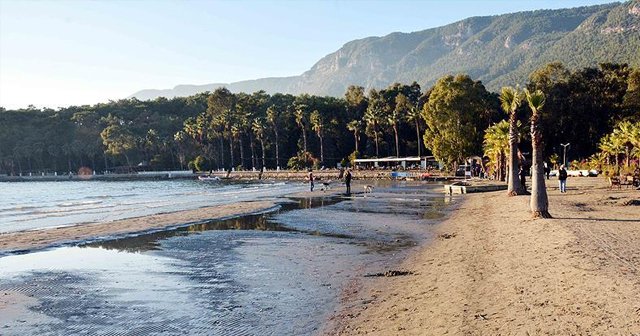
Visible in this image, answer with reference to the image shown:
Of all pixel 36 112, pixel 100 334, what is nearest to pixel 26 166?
pixel 36 112

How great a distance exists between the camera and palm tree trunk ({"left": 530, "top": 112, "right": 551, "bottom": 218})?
18078 mm

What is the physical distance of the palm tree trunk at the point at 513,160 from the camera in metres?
27.1

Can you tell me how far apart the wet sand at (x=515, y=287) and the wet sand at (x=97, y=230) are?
1335 centimetres

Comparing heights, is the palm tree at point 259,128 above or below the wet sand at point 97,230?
above

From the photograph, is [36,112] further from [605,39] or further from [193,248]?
[605,39]

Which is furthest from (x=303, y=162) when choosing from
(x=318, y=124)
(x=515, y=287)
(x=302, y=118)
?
(x=515, y=287)

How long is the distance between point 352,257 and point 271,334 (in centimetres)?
691

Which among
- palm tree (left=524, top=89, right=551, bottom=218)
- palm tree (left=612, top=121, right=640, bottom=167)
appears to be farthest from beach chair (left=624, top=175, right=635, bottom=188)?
palm tree (left=524, top=89, right=551, bottom=218)

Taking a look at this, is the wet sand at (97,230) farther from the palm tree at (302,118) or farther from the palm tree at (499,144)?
the palm tree at (302,118)

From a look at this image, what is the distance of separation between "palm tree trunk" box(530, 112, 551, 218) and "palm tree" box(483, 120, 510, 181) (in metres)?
24.0

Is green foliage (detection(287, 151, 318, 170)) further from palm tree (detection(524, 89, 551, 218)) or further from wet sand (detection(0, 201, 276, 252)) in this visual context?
palm tree (detection(524, 89, 551, 218))

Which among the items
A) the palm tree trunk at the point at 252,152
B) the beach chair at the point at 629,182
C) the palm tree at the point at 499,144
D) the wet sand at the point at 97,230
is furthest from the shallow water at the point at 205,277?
the palm tree trunk at the point at 252,152

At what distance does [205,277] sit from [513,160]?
19.4 m

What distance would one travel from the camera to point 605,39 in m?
177
